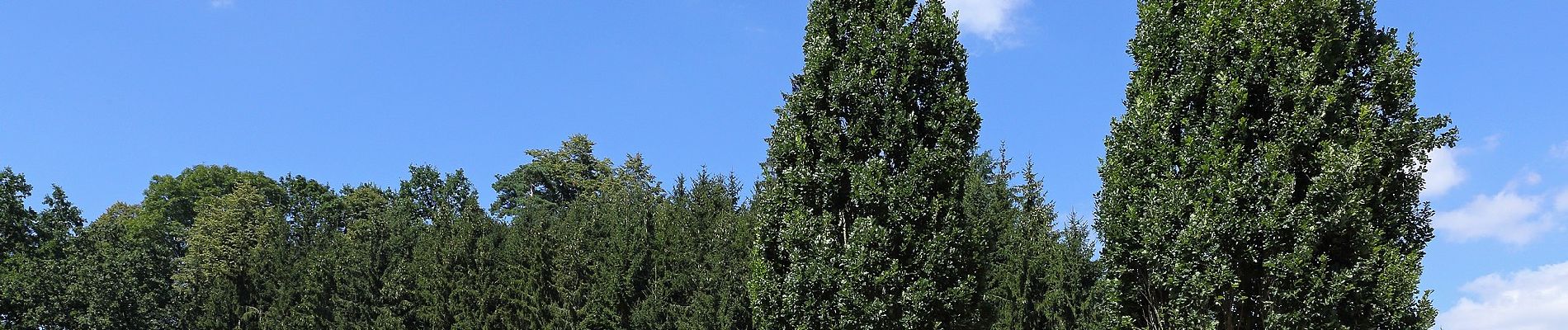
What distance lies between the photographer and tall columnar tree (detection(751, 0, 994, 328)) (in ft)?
59.6

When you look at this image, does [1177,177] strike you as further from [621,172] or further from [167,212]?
[167,212]

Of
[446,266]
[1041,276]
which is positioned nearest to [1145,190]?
[1041,276]

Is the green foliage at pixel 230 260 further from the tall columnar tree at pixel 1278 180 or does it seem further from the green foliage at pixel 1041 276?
the tall columnar tree at pixel 1278 180

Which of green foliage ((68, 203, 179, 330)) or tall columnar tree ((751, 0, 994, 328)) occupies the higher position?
green foliage ((68, 203, 179, 330))

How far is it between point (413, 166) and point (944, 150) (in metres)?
44.6

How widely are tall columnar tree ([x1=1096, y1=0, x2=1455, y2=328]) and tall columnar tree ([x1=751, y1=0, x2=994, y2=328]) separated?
2.46 metres

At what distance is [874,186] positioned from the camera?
721 inches

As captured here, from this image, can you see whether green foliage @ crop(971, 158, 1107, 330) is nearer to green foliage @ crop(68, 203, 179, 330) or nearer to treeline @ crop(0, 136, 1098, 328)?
treeline @ crop(0, 136, 1098, 328)

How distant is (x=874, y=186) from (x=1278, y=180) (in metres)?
5.60

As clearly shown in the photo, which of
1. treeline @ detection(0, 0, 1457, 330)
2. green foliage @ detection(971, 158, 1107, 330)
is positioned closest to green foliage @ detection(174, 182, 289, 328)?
treeline @ detection(0, 0, 1457, 330)

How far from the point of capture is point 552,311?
2853 centimetres

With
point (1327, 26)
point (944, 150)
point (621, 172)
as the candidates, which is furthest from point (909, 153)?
point (621, 172)

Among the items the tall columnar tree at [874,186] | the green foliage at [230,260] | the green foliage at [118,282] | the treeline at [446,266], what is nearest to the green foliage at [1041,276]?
the treeline at [446,266]

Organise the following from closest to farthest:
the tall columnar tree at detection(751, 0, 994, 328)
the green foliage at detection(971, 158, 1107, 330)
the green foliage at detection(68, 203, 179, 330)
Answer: the tall columnar tree at detection(751, 0, 994, 328) < the green foliage at detection(971, 158, 1107, 330) < the green foliage at detection(68, 203, 179, 330)
